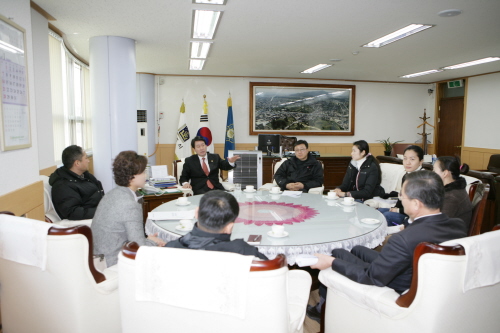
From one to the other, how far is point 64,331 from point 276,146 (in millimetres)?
5890

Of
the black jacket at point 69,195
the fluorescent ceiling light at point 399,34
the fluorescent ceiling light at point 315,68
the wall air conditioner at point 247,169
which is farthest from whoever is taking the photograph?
the fluorescent ceiling light at point 315,68

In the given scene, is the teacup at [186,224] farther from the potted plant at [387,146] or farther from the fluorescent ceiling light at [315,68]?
the potted plant at [387,146]

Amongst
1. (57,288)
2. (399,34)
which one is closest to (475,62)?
(399,34)

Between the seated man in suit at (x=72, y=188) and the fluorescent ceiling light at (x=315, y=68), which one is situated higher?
the fluorescent ceiling light at (x=315, y=68)

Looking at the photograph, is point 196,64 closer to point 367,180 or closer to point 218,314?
point 367,180

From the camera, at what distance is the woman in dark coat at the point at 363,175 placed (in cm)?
432

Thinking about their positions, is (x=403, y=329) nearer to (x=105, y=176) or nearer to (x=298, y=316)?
(x=298, y=316)

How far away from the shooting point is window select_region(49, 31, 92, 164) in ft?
16.5

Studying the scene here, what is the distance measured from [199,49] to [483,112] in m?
6.90

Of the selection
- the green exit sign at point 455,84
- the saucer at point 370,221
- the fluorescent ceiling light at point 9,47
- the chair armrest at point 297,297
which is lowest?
the chair armrest at point 297,297

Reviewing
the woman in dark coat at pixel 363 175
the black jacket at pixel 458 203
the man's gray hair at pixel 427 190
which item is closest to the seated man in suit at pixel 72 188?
the woman in dark coat at pixel 363 175

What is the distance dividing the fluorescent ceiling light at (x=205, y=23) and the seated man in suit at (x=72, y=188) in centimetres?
208

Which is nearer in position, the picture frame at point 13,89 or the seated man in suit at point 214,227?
the seated man in suit at point 214,227

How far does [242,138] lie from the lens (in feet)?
31.3
